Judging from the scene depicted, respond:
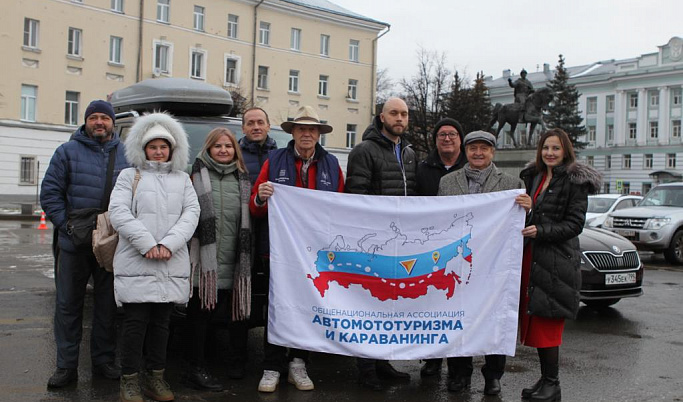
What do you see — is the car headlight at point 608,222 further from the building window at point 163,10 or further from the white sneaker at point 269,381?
the building window at point 163,10

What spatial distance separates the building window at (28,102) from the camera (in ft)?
118

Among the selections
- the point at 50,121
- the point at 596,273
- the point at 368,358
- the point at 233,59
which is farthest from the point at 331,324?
the point at 233,59

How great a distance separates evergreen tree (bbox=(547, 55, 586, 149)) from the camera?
77625 millimetres

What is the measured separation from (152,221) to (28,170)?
35.0 meters

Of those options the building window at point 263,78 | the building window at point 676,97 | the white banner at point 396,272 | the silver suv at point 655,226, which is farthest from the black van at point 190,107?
the building window at point 676,97

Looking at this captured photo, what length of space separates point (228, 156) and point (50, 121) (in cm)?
3500

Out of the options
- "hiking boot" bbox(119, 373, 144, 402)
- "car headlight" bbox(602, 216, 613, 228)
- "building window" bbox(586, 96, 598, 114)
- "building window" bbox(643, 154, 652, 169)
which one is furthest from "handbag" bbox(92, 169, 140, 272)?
"building window" bbox(586, 96, 598, 114)

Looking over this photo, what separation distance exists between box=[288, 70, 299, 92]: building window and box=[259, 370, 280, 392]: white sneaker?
146 feet

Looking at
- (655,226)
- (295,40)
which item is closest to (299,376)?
(655,226)

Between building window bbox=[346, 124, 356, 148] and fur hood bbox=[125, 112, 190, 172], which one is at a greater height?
building window bbox=[346, 124, 356, 148]

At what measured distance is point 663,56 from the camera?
269 ft

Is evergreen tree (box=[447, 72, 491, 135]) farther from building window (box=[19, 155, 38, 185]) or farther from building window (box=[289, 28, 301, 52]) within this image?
building window (box=[19, 155, 38, 185])

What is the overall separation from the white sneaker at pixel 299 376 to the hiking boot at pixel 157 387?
0.95m

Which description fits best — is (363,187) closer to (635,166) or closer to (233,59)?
(233,59)
